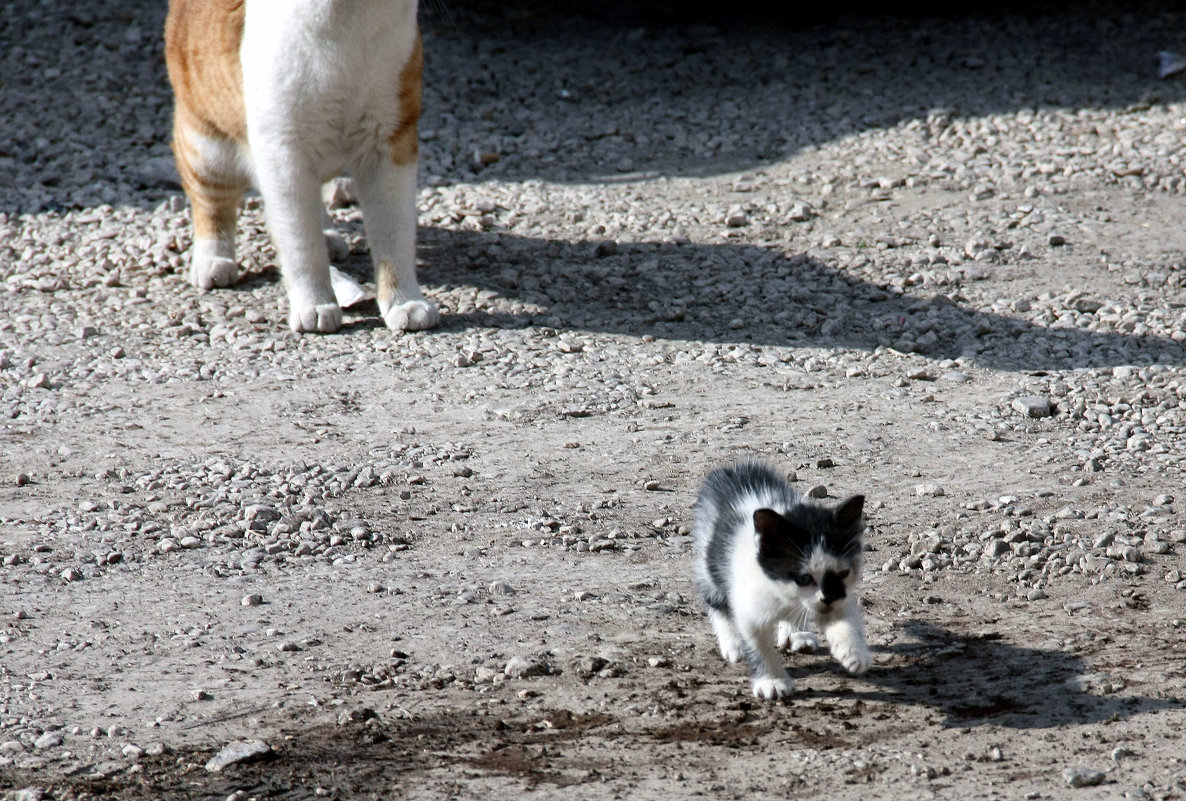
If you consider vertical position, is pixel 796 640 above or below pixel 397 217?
below

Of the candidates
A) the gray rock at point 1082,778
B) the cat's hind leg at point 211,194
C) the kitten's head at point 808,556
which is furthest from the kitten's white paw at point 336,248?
the gray rock at point 1082,778

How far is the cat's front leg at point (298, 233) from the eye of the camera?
5.80 meters

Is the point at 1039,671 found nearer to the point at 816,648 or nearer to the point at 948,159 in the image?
the point at 816,648

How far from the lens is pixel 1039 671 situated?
3.40 m

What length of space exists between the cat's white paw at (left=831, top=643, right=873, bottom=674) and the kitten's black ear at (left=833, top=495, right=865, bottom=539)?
267mm

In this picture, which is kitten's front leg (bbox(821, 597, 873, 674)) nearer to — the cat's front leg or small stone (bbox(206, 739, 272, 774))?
small stone (bbox(206, 739, 272, 774))

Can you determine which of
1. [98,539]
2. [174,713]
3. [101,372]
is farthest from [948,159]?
[174,713]

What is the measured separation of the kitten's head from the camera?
3127mm

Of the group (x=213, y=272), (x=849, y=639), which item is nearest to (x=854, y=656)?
(x=849, y=639)

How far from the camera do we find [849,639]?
321 cm

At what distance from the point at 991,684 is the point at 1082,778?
477 mm

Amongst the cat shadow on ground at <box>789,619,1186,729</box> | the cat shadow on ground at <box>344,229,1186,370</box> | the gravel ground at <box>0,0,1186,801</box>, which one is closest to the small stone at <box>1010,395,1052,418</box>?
the gravel ground at <box>0,0,1186,801</box>

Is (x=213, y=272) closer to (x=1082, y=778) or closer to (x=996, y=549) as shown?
(x=996, y=549)

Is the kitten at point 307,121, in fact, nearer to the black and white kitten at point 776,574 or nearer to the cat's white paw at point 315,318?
the cat's white paw at point 315,318
